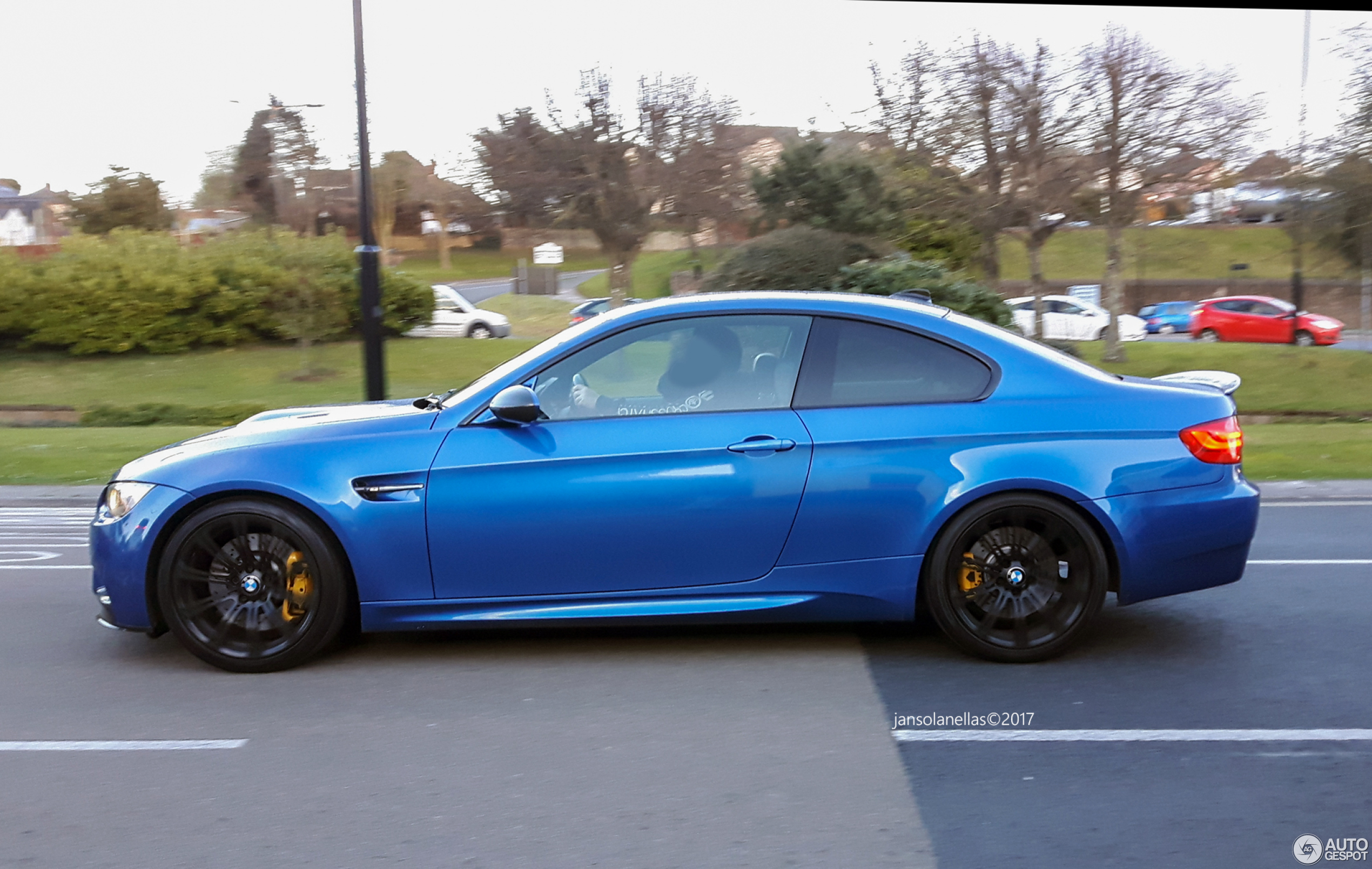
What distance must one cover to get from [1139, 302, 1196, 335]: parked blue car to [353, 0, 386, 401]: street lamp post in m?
31.7

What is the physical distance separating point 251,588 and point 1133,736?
348cm

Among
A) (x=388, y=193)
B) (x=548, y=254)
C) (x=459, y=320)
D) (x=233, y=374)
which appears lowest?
(x=233, y=374)

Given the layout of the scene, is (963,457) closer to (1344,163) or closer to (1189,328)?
(1344,163)

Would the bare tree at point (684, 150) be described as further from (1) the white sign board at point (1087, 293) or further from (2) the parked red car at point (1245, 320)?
(2) the parked red car at point (1245, 320)

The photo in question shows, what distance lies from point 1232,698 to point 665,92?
18.4m

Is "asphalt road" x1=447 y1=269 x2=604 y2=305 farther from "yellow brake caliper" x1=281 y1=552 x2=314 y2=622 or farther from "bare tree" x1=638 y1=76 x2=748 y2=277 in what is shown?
"yellow brake caliper" x1=281 y1=552 x2=314 y2=622

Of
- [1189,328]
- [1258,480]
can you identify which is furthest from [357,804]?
[1189,328]

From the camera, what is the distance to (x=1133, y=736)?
174 inches

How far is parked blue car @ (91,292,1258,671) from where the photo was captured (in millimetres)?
5121

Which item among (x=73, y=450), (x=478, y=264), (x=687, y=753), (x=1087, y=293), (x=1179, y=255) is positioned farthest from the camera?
(x=1179, y=255)

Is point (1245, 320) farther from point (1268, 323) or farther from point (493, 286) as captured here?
point (493, 286)

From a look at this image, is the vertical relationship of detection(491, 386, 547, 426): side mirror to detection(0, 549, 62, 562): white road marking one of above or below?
above

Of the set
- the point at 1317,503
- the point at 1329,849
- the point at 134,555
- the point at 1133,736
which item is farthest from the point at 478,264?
the point at 1329,849

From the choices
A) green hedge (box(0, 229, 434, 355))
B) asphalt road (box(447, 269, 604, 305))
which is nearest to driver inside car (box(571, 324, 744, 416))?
green hedge (box(0, 229, 434, 355))
